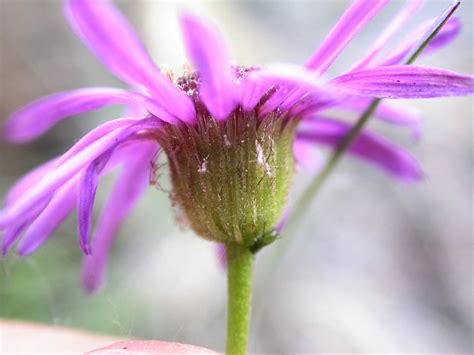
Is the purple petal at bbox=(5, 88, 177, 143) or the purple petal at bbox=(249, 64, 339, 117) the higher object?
the purple petal at bbox=(5, 88, 177, 143)

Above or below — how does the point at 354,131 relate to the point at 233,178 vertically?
above

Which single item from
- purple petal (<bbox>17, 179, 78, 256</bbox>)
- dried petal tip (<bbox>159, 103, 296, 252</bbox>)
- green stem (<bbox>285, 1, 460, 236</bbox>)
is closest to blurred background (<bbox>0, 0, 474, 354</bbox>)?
green stem (<bbox>285, 1, 460, 236</bbox>)

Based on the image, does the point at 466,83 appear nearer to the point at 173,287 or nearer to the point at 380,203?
the point at 173,287

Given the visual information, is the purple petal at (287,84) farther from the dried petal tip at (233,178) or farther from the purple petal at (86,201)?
the purple petal at (86,201)

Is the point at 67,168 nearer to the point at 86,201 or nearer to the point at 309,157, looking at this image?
the point at 86,201

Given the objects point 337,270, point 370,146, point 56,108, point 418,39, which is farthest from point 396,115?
point 337,270

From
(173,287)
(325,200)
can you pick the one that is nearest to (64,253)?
(173,287)

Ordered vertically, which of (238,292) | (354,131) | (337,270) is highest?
(337,270)

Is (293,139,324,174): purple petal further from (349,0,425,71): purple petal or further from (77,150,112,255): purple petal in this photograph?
(77,150,112,255): purple petal
